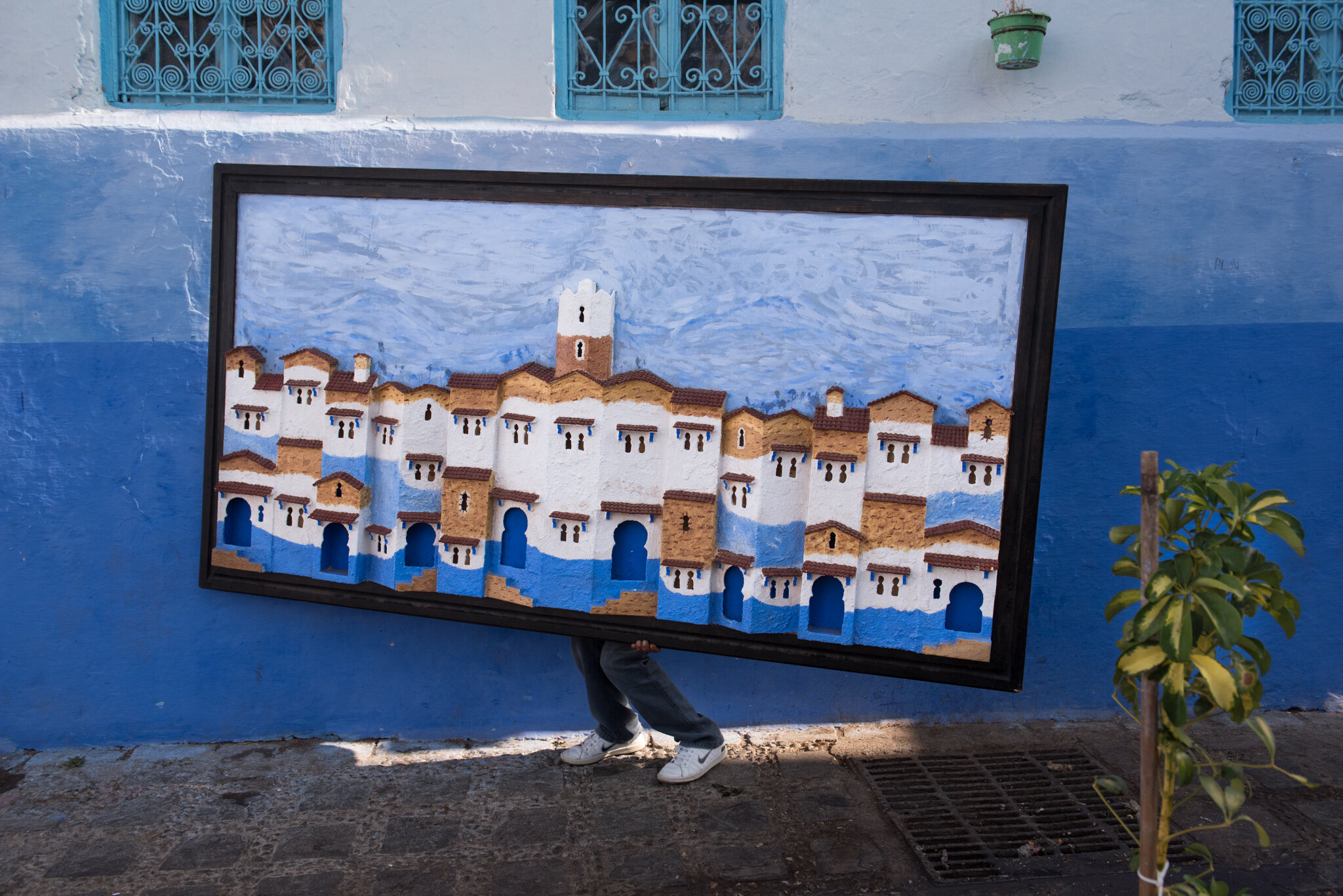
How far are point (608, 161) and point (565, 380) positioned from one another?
46.4 inches

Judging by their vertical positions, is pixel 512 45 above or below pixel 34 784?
above

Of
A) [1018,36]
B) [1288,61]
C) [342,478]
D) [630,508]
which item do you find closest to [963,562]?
[630,508]

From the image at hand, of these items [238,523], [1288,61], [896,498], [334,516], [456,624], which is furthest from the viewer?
[456,624]

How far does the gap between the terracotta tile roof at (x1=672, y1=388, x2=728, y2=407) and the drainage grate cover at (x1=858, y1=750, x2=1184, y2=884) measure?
1.85m

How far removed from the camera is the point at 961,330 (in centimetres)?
345

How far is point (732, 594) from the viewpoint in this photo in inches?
147

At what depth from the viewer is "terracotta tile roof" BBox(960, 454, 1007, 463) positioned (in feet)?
11.2

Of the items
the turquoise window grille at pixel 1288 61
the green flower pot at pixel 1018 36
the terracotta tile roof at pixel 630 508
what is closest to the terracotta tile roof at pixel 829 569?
the terracotta tile roof at pixel 630 508

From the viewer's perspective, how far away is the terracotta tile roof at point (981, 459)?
341 cm

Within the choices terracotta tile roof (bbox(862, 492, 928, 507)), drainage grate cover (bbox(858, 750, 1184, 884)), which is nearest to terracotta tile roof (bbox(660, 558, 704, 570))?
terracotta tile roof (bbox(862, 492, 928, 507))

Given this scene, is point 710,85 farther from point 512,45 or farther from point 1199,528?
point 1199,528

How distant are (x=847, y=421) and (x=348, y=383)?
2147 millimetres

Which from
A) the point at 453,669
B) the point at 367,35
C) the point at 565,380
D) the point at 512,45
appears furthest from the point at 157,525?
the point at 512,45

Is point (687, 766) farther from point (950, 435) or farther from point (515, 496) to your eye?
point (950, 435)
